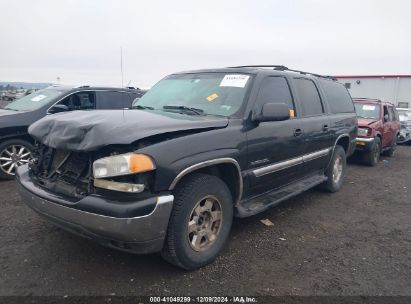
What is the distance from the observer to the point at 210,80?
4066 mm

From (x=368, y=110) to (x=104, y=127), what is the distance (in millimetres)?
8739

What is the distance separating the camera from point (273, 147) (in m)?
3.88

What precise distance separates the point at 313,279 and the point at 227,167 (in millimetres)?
1283

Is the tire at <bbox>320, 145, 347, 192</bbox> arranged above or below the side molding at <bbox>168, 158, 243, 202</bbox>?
below

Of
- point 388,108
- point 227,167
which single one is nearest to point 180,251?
point 227,167

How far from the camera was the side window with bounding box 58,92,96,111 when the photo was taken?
659 cm

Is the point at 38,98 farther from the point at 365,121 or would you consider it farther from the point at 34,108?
the point at 365,121

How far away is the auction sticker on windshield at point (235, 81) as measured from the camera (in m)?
3.81

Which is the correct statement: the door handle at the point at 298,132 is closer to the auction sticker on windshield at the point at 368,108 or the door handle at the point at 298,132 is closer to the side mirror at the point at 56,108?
the side mirror at the point at 56,108

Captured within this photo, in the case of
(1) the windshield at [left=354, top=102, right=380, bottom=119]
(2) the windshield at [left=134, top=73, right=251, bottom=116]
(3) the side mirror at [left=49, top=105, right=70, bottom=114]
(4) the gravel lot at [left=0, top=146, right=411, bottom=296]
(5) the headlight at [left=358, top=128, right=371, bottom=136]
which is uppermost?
(2) the windshield at [left=134, top=73, right=251, bottom=116]

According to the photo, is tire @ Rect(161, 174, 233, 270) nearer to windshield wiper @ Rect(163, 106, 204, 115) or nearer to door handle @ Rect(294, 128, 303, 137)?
windshield wiper @ Rect(163, 106, 204, 115)

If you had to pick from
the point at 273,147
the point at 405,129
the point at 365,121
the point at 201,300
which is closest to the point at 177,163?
the point at 201,300

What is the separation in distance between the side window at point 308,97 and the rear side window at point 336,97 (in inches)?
16.3

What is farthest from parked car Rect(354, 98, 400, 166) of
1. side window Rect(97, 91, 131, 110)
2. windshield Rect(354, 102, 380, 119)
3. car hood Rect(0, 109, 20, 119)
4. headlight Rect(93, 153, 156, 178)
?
car hood Rect(0, 109, 20, 119)
